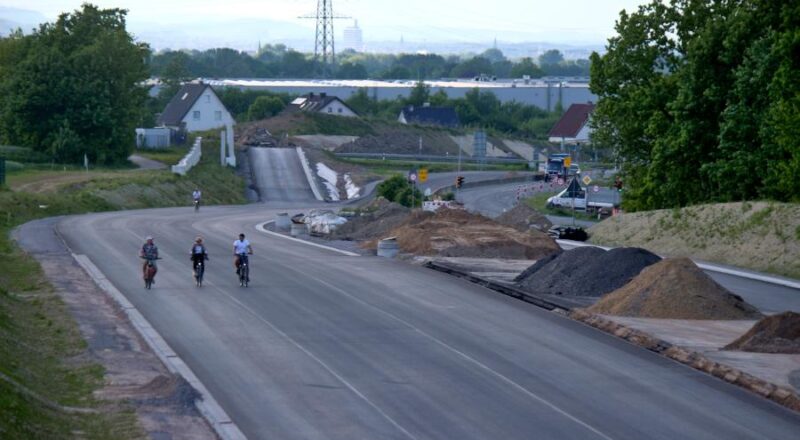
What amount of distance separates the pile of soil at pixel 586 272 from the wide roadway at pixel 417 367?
221 centimetres

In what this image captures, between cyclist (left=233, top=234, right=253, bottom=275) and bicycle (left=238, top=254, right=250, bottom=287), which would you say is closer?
cyclist (left=233, top=234, right=253, bottom=275)

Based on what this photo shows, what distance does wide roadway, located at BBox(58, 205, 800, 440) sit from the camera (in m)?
17.8

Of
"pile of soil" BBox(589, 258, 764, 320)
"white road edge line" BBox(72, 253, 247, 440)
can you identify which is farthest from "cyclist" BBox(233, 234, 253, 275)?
"pile of soil" BBox(589, 258, 764, 320)

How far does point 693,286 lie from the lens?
1167 inches

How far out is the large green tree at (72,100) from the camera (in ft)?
292

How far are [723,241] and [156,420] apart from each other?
110 feet

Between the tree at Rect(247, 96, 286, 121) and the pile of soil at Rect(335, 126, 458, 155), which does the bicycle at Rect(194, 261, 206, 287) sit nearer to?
the pile of soil at Rect(335, 126, 458, 155)

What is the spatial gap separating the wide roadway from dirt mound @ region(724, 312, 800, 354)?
2.27m

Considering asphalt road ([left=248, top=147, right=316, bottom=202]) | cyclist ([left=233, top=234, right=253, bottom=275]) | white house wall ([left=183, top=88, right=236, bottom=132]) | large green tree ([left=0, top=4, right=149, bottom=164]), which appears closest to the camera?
cyclist ([left=233, top=234, right=253, bottom=275])

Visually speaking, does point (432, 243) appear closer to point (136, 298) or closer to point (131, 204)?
point (136, 298)

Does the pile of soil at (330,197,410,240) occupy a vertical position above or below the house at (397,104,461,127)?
below

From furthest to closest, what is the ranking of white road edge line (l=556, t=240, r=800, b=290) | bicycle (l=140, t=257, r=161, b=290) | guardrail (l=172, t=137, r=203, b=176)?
guardrail (l=172, t=137, r=203, b=176), white road edge line (l=556, t=240, r=800, b=290), bicycle (l=140, t=257, r=161, b=290)

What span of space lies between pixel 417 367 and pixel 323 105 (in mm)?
139615

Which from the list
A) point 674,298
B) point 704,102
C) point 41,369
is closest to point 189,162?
point 704,102
